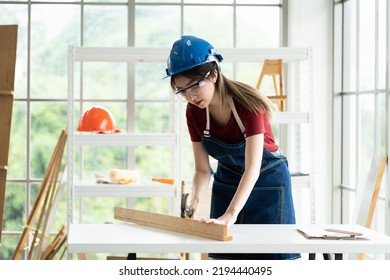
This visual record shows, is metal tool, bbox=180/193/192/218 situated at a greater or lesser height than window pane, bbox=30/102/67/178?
lesser

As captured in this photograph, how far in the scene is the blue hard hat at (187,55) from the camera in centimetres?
336

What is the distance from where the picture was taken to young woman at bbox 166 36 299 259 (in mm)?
3393

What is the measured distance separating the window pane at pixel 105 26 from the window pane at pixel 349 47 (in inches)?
59.8

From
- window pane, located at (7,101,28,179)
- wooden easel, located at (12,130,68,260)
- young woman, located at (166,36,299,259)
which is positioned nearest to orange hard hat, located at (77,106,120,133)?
wooden easel, located at (12,130,68,260)

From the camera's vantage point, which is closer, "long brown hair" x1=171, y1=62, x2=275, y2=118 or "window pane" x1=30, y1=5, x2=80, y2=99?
"long brown hair" x1=171, y1=62, x2=275, y2=118

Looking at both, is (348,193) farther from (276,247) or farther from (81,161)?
(276,247)

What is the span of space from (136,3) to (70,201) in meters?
1.57

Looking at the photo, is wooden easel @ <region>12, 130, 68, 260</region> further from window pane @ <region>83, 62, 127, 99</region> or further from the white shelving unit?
window pane @ <region>83, 62, 127, 99</region>

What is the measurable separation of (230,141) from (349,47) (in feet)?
6.63

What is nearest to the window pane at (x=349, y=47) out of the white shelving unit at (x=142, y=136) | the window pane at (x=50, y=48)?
the white shelving unit at (x=142, y=136)

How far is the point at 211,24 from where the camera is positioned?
224 inches

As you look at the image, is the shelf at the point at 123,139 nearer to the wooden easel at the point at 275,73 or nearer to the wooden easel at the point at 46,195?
the wooden easel at the point at 46,195

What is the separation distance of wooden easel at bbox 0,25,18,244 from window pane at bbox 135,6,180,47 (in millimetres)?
914
